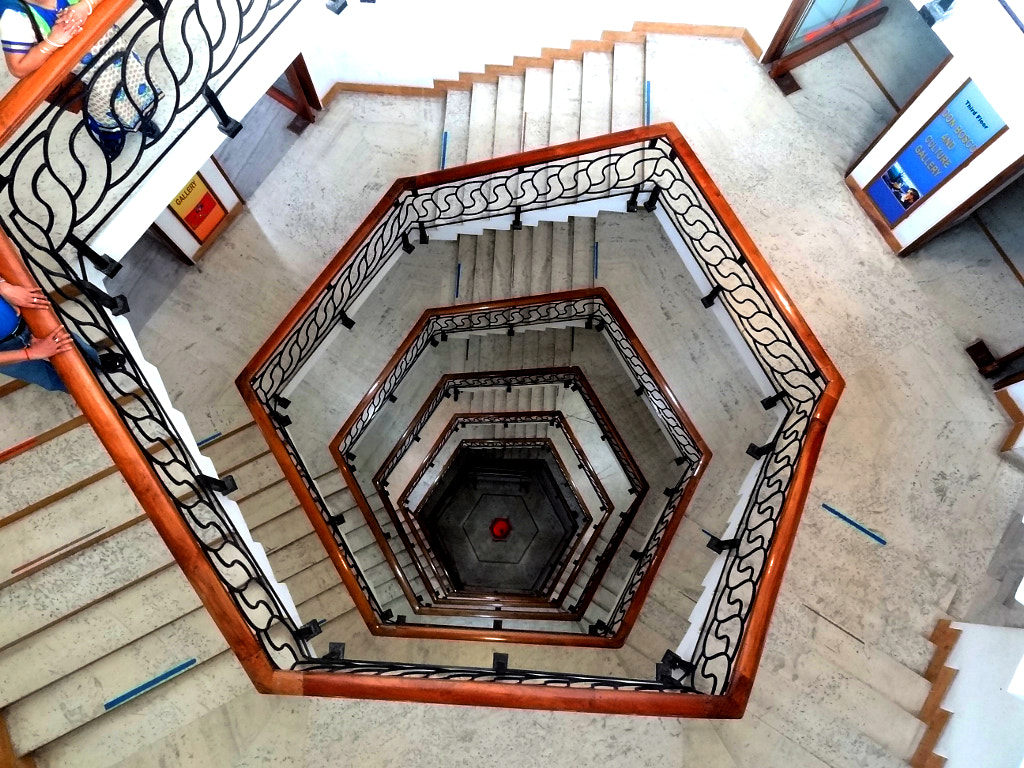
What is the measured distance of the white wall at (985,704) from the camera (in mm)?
3865

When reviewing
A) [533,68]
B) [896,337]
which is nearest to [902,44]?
[896,337]

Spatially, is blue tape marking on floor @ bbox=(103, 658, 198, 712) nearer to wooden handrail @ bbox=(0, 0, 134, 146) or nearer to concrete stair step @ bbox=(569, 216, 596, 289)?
wooden handrail @ bbox=(0, 0, 134, 146)

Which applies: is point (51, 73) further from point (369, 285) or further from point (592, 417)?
point (592, 417)

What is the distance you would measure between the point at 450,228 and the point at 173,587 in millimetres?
4388

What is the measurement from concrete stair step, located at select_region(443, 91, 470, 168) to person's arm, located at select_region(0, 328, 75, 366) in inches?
187

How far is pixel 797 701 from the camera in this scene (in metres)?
4.48

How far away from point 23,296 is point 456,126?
17.1 feet

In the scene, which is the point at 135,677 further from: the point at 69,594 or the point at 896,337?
the point at 896,337

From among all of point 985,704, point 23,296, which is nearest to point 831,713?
point 985,704

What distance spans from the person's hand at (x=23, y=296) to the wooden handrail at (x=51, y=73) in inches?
26.2

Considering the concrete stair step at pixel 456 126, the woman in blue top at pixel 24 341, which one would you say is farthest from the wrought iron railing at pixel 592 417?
the woman in blue top at pixel 24 341

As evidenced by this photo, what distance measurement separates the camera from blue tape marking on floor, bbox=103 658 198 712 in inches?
148

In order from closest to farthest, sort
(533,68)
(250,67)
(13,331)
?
1. (13,331)
2. (250,67)
3. (533,68)

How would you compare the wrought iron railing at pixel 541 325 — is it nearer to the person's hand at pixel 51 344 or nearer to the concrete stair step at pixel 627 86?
the concrete stair step at pixel 627 86
